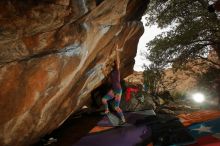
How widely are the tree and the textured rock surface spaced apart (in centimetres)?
517

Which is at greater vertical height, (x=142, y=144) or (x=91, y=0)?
(x=91, y=0)

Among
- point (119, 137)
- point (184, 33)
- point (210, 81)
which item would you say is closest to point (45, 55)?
point (119, 137)

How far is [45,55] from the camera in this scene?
603 cm

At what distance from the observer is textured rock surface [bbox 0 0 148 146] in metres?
5.20

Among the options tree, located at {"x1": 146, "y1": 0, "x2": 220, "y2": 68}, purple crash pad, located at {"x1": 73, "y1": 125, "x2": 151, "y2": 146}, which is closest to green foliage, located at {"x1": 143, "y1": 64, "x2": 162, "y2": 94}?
tree, located at {"x1": 146, "y1": 0, "x2": 220, "y2": 68}

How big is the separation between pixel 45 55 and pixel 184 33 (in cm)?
845

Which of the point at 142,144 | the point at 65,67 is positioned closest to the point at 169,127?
the point at 142,144

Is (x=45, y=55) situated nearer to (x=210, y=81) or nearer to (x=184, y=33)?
(x=184, y=33)

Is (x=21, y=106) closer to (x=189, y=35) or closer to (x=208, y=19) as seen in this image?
(x=189, y=35)

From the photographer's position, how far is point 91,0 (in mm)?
6223

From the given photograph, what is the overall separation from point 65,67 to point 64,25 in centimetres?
117

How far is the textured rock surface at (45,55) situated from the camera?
520cm

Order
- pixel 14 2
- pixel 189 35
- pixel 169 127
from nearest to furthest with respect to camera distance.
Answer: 1. pixel 14 2
2. pixel 169 127
3. pixel 189 35

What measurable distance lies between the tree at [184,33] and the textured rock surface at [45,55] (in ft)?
16.9
